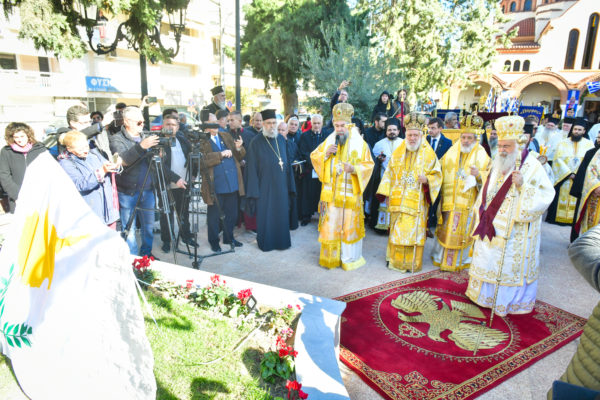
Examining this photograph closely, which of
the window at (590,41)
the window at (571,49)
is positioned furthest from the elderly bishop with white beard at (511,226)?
the window at (571,49)

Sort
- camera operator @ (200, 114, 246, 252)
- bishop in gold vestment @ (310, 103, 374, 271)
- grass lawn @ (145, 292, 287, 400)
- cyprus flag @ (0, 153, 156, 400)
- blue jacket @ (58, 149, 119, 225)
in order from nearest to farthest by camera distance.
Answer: cyprus flag @ (0, 153, 156, 400) → grass lawn @ (145, 292, 287, 400) → blue jacket @ (58, 149, 119, 225) → bishop in gold vestment @ (310, 103, 374, 271) → camera operator @ (200, 114, 246, 252)

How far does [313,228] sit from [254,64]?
14269 mm

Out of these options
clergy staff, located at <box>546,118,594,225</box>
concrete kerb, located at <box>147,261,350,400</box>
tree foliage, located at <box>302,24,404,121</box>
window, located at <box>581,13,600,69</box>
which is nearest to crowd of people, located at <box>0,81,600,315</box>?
concrete kerb, located at <box>147,261,350,400</box>

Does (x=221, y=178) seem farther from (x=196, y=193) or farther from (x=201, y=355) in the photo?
(x=201, y=355)

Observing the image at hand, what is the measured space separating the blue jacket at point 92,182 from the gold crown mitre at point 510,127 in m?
4.45

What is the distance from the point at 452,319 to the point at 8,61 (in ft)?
81.8

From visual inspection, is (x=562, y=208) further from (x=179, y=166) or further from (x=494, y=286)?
(x=179, y=166)

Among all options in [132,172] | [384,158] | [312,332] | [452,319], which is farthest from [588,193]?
[132,172]

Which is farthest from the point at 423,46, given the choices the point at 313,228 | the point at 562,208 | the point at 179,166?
the point at 179,166

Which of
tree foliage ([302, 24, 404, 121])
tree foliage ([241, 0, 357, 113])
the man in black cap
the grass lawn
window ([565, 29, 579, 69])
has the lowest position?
the grass lawn

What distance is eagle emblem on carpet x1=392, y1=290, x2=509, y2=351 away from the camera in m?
3.86

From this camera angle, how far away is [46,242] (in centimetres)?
254

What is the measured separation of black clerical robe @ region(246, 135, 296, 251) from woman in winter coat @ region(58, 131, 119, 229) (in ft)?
7.32

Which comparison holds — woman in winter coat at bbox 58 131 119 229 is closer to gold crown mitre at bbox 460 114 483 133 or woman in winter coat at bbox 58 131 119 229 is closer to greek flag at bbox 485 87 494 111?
gold crown mitre at bbox 460 114 483 133
